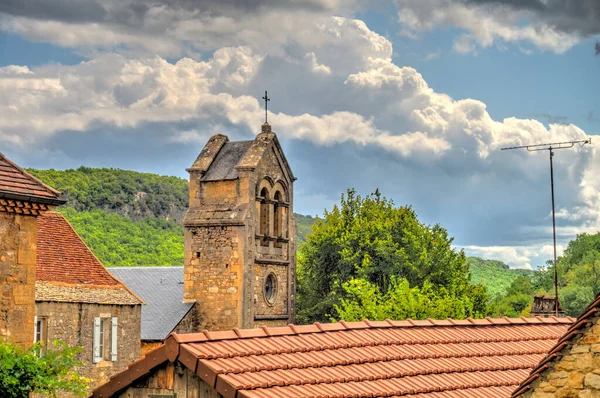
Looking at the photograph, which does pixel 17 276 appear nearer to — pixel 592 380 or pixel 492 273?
pixel 592 380

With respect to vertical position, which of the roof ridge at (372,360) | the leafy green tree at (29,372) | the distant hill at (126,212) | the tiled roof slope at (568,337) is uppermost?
the distant hill at (126,212)

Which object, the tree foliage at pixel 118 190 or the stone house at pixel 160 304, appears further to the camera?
the tree foliage at pixel 118 190

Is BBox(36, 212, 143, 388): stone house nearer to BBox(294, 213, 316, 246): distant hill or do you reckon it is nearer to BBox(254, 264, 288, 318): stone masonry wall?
BBox(254, 264, 288, 318): stone masonry wall

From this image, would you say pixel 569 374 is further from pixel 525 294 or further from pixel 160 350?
pixel 525 294

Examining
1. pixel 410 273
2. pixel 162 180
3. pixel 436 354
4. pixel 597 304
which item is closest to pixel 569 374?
pixel 597 304

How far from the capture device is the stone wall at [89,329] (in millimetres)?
32562

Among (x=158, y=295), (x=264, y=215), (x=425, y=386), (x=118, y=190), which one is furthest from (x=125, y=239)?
(x=425, y=386)

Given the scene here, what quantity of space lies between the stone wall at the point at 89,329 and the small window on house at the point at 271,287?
11.5 metres

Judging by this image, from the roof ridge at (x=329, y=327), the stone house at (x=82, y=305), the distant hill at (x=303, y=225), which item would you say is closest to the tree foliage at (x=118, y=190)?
the distant hill at (x=303, y=225)

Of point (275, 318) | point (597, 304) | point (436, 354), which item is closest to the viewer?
point (597, 304)

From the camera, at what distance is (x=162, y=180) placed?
119m

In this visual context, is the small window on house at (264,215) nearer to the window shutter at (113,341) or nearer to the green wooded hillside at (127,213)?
the window shutter at (113,341)

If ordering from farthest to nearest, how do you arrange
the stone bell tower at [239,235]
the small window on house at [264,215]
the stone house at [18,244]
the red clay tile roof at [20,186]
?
the small window on house at [264,215] < the stone bell tower at [239,235] < the stone house at [18,244] < the red clay tile roof at [20,186]

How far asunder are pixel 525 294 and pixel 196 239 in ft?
176
